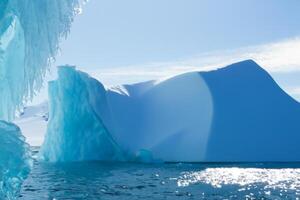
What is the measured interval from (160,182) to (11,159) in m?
14.5

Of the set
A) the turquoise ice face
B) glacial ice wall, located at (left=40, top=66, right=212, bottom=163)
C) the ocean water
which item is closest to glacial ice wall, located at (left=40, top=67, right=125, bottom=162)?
glacial ice wall, located at (left=40, top=66, right=212, bottom=163)

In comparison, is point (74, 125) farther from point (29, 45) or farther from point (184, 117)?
point (29, 45)

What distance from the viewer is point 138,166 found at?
3144cm

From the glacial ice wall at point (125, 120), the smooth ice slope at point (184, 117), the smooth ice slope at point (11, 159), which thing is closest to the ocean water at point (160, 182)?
the glacial ice wall at point (125, 120)

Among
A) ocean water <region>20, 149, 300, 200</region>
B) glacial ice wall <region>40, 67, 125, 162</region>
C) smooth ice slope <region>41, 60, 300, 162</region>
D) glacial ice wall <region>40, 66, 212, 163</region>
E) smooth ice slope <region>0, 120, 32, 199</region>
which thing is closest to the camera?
smooth ice slope <region>0, 120, 32, 199</region>

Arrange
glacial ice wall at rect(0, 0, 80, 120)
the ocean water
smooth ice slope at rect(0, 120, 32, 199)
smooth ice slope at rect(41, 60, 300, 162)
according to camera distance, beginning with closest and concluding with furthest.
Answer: smooth ice slope at rect(0, 120, 32, 199) → glacial ice wall at rect(0, 0, 80, 120) → the ocean water → smooth ice slope at rect(41, 60, 300, 162)

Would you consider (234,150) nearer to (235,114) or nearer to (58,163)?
(235,114)

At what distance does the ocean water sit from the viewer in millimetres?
18688

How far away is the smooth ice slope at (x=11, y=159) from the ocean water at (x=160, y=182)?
9055mm

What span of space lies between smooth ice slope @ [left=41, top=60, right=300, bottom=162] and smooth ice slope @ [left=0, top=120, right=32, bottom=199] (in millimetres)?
23214

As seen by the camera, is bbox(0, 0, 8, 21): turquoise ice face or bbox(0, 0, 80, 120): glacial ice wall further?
bbox(0, 0, 80, 120): glacial ice wall

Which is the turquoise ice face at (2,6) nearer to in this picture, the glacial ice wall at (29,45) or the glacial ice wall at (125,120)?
the glacial ice wall at (29,45)

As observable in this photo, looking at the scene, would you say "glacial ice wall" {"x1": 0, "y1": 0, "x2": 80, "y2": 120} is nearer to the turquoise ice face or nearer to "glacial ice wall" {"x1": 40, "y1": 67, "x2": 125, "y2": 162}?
the turquoise ice face

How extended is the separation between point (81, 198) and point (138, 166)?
14054mm
